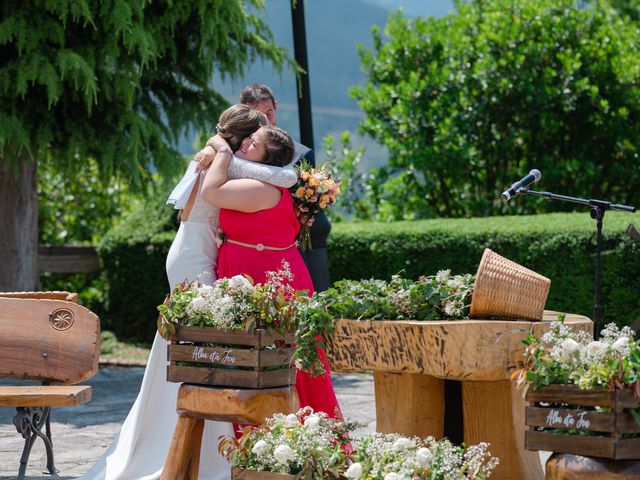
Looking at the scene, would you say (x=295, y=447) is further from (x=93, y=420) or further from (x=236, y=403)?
(x=93, y=420)

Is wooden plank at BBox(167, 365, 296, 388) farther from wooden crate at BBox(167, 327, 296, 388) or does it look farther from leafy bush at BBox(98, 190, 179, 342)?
leafy bush at BBox(98, 190, 179, 342)

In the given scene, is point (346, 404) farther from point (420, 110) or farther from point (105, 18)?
point (420, 110)

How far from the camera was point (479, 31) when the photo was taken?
12688mm

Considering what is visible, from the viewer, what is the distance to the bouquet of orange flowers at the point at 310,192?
545 cm

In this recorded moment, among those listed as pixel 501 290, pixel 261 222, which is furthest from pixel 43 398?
pixel 501 290

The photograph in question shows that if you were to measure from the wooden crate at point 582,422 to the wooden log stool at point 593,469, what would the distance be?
0.03 m

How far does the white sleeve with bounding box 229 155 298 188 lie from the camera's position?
5.13 m

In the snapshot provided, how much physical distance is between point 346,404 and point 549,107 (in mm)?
5714

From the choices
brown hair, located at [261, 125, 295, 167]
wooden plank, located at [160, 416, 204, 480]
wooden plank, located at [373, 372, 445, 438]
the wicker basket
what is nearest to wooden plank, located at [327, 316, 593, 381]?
the wicker basket

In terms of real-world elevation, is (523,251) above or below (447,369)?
above

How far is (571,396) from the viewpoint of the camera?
3.69 metres

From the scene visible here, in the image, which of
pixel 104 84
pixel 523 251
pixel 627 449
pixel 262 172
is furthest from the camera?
pixel 523 251

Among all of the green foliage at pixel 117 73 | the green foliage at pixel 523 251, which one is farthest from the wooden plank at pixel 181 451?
the green foliage at pixel 523 251

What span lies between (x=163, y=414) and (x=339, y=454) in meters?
1.98
